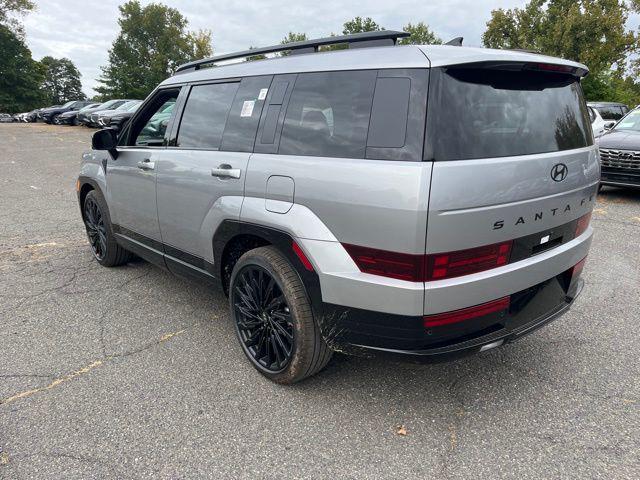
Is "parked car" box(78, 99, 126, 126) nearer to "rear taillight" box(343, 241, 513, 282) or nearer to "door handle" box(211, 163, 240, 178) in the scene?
"door handle" box(211, 163, 240, 178)

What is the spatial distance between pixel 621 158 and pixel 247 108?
288 inches

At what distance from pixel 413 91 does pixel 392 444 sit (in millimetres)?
1695

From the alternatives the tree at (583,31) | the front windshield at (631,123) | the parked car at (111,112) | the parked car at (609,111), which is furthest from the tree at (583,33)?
the parked car at (111,112)

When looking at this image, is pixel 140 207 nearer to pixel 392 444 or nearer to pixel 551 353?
pixel 392 444

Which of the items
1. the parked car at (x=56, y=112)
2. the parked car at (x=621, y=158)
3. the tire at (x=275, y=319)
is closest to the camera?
the tire at (x=275, y=319)

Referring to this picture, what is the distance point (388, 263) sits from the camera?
211cm

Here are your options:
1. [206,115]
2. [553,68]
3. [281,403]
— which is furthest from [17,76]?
[553,68]

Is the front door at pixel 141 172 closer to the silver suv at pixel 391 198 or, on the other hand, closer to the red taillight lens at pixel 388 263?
the silver suv at pixel 391 198

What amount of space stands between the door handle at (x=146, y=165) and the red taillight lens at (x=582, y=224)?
2898 mm

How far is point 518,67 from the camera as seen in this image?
227 centimetres

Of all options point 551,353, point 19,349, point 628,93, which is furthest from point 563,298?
point 628,93

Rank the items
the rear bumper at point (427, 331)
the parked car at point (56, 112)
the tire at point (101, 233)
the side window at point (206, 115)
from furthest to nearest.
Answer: the parked car at point (56, 112)
the tire at point (101, 233)
the side window at point (206, 115)
the rear bumper at point (427, 331)

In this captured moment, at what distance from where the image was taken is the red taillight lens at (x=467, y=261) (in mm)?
2041

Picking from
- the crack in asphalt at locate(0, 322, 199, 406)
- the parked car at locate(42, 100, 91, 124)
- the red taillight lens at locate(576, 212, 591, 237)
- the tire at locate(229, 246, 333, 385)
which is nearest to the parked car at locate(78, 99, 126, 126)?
the parked car at locate(42, 100, 91, 124)
